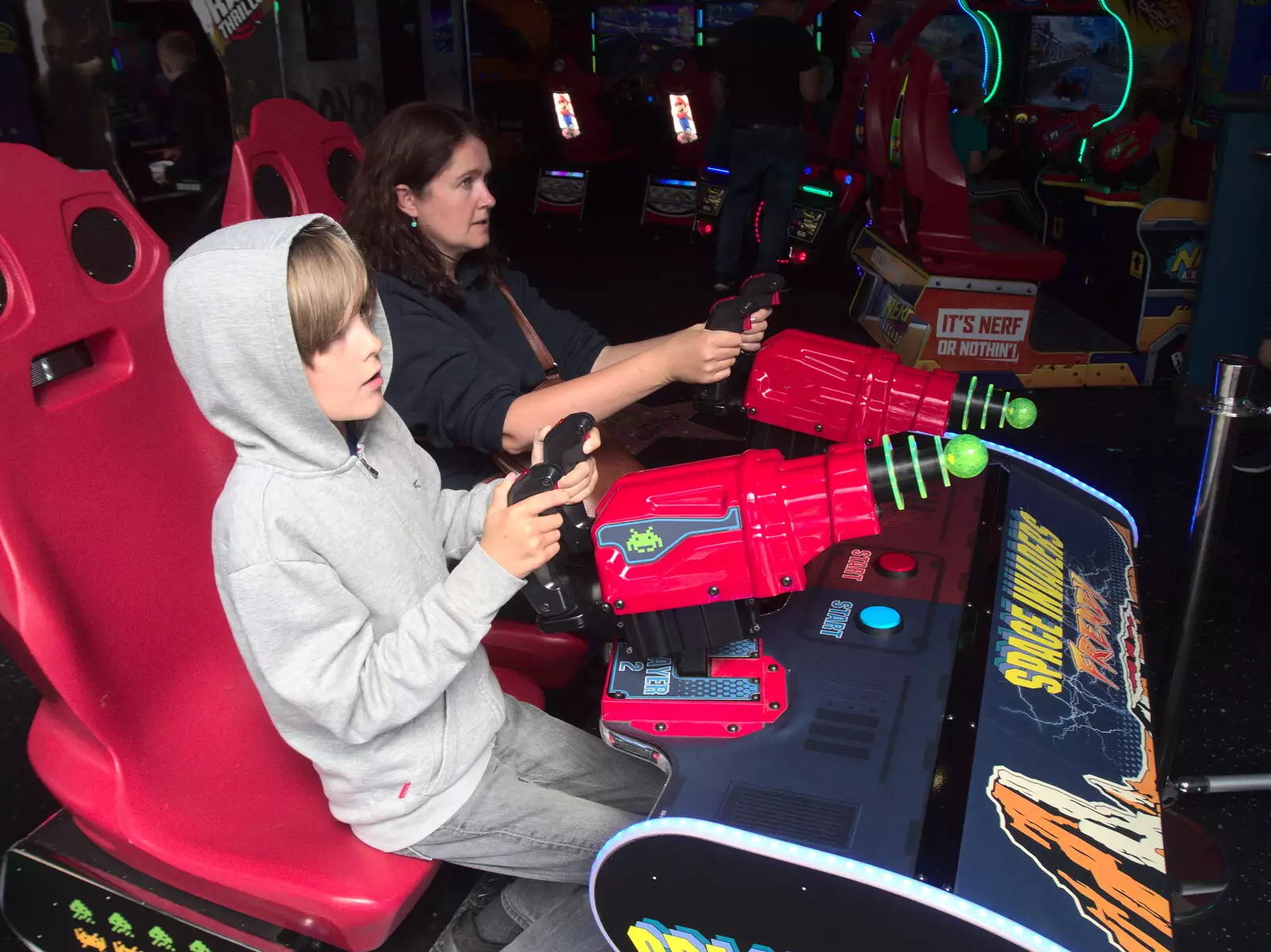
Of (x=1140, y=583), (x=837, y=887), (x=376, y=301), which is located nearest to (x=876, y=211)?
(x=1140, y=583)

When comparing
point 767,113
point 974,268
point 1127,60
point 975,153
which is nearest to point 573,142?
point 767,113

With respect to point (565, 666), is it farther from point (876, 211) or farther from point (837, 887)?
point (876, 211)

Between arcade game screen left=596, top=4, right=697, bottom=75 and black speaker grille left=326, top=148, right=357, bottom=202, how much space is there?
21.9 feet

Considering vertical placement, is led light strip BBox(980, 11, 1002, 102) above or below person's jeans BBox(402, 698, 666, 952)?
above

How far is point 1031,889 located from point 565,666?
3.25 ft

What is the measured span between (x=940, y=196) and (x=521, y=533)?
10.5 feet

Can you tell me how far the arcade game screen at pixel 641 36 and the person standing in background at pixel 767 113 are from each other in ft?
10.6

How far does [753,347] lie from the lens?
1.55m

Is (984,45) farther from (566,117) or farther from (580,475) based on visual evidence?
(580,475)

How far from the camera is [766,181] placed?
17.2ft

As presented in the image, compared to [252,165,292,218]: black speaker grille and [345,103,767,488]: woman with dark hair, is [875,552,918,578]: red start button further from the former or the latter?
[252,165,292,218]: black speaker grille

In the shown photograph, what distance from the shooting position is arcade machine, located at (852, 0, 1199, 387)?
376 centimetres

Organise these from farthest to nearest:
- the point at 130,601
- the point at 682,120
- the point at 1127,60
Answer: the point at 682,120
the point at 1127,60
the point at 130,601

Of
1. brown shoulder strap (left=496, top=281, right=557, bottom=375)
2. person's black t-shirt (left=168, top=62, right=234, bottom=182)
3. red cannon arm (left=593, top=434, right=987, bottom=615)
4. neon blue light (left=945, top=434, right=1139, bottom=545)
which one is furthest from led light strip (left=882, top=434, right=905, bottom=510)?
person's black t-shirt (left=168, top=62, right=234, bottom=182)
